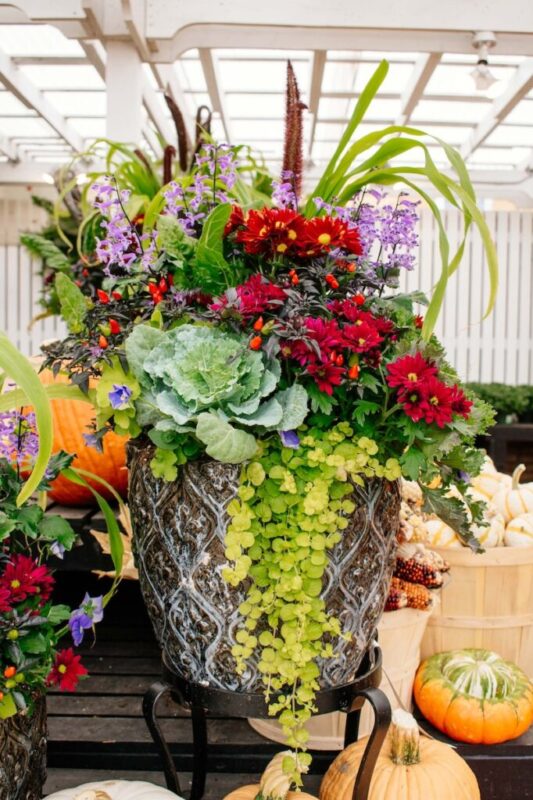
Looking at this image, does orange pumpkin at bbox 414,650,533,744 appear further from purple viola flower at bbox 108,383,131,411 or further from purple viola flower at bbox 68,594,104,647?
purple viola flower at bbox 108,383,131,411

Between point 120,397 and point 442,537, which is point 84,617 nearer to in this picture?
point 120,397

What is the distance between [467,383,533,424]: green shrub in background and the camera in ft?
14.8

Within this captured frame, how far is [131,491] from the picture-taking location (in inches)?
38.0

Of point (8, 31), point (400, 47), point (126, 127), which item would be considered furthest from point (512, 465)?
point (8, 31)

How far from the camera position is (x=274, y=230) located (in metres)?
0.86

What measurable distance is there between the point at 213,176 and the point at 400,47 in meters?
1.96

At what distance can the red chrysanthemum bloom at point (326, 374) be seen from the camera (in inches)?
32.0

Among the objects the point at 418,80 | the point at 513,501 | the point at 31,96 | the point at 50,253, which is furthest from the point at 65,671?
the point at 31,96

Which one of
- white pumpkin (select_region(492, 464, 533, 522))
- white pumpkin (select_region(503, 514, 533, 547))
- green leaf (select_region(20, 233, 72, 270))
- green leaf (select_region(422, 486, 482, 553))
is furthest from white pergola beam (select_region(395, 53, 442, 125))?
green leaf (select_region(422, 486, 482, 553))

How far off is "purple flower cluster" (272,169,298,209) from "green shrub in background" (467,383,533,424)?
12.0 ft

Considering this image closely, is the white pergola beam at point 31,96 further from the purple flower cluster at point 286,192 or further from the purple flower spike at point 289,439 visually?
the purple flower spike at point 289,439

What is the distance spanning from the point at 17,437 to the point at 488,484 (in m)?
1.22

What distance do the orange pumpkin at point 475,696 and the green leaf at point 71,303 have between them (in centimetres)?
98

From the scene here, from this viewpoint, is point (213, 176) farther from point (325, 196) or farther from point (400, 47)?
point (400, 47)
